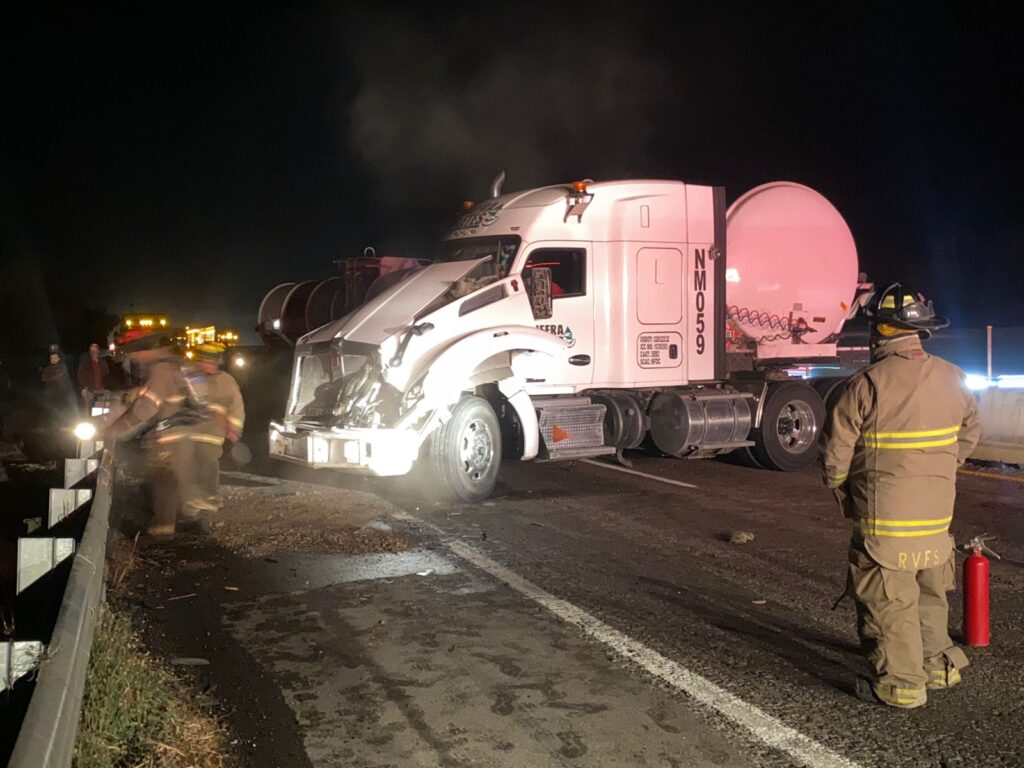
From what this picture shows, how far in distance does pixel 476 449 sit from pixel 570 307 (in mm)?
1928

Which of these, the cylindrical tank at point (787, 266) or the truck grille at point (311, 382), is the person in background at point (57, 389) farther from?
the cylindrical tank at point (787, 266)

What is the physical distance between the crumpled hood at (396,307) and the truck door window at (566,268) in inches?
28.3

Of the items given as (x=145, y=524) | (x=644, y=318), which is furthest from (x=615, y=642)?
(x=644, y=318)

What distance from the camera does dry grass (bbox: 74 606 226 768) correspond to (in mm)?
3793

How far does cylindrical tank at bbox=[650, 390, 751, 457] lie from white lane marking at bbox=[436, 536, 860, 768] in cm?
487

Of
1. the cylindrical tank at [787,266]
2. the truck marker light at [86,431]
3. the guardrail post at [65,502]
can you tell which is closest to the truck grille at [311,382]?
the truck marker light at [86,431]

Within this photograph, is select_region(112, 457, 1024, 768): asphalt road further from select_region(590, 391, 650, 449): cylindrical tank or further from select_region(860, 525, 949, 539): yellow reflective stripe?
select_region(590, 391, 650, 449): cylindrical tank

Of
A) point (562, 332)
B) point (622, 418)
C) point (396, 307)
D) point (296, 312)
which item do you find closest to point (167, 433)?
point (396, 307)

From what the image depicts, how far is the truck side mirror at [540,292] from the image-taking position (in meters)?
10.4

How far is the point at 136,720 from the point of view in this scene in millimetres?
4098

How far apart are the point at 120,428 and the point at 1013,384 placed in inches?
427

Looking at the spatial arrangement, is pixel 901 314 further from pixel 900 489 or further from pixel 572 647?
pixel 572 647

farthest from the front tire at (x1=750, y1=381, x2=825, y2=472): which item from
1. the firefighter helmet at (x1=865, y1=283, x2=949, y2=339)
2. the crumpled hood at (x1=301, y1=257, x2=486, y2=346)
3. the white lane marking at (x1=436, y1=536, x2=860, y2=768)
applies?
the firefighter helmet at (x1=865, y1=283, x2=949, y2=339)

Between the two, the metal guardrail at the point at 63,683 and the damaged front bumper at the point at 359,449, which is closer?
the metal guardrail at the point at 63,683
